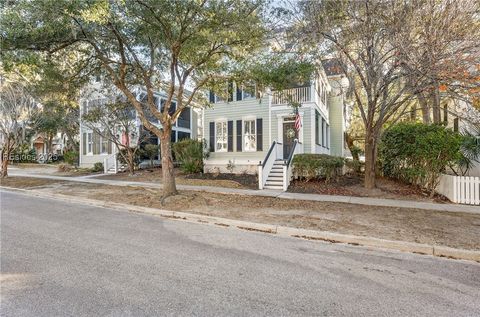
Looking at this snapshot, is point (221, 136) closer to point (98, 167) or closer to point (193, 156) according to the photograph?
point (193, 156)

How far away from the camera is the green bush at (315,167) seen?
1281cm

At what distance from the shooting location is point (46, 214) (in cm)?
786

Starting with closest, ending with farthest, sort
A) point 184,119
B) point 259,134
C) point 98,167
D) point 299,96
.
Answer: point 299,96, point 259,134, point 98,167, point 184,119

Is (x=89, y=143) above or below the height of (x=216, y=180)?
above

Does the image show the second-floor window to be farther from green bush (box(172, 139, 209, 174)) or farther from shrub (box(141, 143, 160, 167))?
green bush (box(172, 139, 209, 174))

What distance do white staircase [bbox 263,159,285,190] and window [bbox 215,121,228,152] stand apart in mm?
4308

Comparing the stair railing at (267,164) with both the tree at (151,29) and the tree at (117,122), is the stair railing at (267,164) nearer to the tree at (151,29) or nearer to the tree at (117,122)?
the tree at (151,29)

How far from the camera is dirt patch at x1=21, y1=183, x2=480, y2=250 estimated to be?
5773mm

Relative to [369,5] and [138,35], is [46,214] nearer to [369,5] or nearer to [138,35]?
[138,35]

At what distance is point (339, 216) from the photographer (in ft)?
24.5

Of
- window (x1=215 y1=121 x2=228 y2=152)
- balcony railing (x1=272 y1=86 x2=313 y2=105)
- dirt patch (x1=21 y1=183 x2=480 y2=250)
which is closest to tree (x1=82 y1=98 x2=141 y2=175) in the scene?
window (x1=215 y1=121 x2=228 y2=152)

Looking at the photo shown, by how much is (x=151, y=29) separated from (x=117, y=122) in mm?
10878

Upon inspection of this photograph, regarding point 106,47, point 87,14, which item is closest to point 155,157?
point 106,47

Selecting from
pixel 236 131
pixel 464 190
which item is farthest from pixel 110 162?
pixel 464 190
